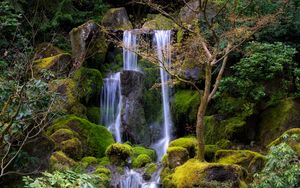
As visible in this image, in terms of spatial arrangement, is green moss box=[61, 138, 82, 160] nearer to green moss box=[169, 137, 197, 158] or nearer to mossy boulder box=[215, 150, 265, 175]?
green moss box=[169, 137, 197, 158]

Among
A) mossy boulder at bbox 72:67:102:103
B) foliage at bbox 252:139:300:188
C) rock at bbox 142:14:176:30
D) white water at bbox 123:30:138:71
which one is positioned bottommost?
foliage at bbox 252:139:300:188

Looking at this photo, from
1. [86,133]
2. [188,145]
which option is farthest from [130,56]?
[188,145]

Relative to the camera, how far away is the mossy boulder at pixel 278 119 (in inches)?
504

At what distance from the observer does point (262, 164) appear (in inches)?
423

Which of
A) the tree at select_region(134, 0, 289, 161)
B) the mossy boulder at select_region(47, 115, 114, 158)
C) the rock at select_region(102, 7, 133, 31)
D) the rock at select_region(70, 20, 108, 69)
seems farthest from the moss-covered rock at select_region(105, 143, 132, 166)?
the rock at select_region(102, 7, 133, 31)

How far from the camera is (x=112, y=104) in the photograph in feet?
53.7

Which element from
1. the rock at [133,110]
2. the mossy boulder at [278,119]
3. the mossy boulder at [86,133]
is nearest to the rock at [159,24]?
Result: the rock at [133,110]

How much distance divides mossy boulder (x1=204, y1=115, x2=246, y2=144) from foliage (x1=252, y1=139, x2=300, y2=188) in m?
5.83

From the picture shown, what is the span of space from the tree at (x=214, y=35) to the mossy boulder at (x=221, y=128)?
52.6 inches

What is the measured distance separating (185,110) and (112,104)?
3.15 metres

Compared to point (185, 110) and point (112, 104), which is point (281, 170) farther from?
point (112, 104)

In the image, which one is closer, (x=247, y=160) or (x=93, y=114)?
(x=247, y=160)

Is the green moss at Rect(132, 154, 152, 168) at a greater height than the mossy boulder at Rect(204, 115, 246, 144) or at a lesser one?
lesser

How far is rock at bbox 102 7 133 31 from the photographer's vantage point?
62.6 feet
